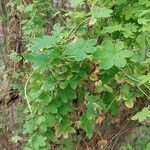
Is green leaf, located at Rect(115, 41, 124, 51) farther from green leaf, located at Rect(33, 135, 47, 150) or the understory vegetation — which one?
green leaf, located at Rect(33, 135, 47, 150)

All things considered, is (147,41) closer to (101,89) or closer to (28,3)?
(101,89)

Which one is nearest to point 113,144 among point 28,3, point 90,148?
point 90,148

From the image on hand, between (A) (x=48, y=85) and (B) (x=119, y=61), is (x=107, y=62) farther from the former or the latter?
(A) (x=48, y=85)

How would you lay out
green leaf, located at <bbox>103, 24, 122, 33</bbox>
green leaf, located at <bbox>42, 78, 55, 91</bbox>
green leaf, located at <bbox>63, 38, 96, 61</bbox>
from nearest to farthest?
green leaf, located at <bbox>63, 38, 96, 61</bbox>
green leaf, located at <bbox>42, 78, 55, 91</bbox>
green leaf, located at <bbox>103, 24, 122, 33</bbox>

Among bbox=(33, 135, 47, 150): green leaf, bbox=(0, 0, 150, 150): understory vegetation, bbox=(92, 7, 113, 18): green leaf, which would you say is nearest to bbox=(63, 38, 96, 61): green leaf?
bbox=(0, 0, 150, 150): understory vegetation

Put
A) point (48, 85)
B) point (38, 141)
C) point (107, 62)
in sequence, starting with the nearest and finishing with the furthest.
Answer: point (107, 62) → point (48, 85) → point (38, 141)

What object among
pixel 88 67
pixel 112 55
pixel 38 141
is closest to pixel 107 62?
pixel 112 55

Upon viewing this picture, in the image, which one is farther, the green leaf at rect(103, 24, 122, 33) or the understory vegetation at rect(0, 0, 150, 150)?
the green leaf at rect(103, 24, 122, 33)

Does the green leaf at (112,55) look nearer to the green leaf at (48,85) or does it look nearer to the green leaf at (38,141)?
the green leaf at (48,85)
